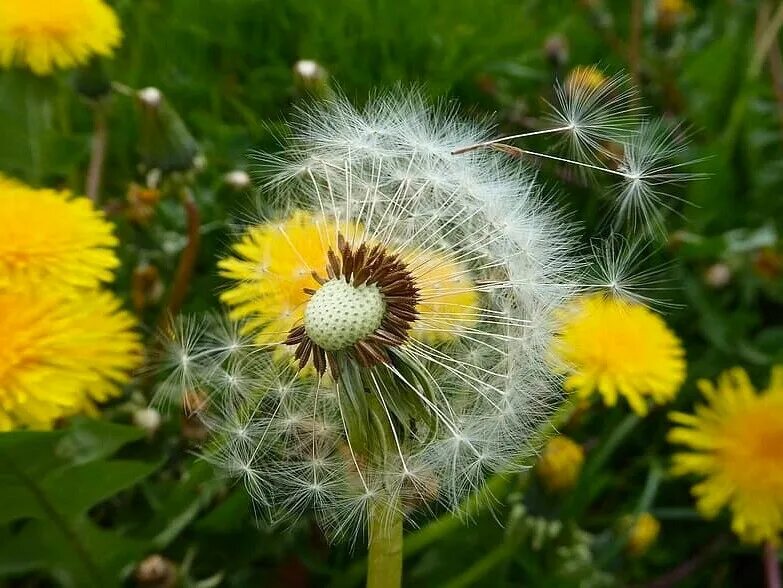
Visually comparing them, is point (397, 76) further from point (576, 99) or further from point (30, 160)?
point (576, 99)

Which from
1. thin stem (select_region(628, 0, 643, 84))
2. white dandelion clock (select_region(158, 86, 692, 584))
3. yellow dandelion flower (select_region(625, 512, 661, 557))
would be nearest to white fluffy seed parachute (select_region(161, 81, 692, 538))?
white dandelion clock (select_region(158, 86, 692, 584))

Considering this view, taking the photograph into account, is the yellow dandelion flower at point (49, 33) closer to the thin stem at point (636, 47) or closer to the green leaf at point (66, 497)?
the green leaf at point (66, 497)

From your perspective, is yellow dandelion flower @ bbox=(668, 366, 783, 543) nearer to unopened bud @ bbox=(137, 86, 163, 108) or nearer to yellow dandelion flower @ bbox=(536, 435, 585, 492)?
yellow dandelion flower @ bbox=(536, 435, 585, 492)

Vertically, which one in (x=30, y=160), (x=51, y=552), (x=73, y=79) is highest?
(x=73, y=79)

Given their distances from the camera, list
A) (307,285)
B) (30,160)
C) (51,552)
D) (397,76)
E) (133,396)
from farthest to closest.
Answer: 1. (397,76)
2. (30,160)
3. (133,396)
4. (51,552)
5. (307,285)

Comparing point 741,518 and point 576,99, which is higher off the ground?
point 576,99

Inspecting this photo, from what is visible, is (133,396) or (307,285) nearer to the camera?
(307,285)

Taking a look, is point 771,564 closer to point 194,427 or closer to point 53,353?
point 194,427

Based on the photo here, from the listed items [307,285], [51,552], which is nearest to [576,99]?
[307,285]

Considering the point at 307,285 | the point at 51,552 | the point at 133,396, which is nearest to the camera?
the point at 307,285
